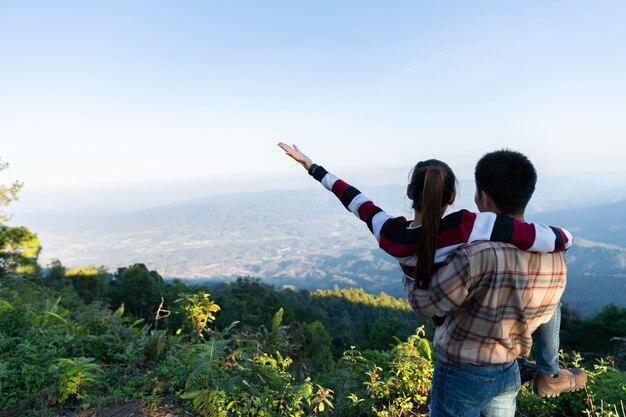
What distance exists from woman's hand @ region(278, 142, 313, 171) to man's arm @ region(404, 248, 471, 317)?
103 centimetres

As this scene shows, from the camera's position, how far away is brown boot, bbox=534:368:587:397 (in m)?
1.71

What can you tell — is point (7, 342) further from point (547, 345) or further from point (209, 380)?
point (547, 345)

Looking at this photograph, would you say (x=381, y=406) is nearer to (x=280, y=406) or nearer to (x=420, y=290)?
(x=280, y=406)

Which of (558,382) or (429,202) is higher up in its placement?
(429,202)

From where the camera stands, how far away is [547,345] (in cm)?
168

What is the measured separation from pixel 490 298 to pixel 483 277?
11 centimetres

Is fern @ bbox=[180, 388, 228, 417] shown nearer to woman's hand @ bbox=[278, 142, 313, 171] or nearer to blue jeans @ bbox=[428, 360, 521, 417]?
blue jeans @ bbox=[428, 360, 521, 417]

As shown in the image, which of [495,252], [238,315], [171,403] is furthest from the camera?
[238,315]

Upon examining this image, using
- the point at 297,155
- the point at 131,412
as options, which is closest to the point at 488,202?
the point at 297,155

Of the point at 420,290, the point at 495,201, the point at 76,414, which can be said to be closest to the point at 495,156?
the point at 495,201

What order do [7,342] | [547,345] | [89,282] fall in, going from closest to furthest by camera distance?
1. [547,345]
2. [7,342]
3. [89,282]

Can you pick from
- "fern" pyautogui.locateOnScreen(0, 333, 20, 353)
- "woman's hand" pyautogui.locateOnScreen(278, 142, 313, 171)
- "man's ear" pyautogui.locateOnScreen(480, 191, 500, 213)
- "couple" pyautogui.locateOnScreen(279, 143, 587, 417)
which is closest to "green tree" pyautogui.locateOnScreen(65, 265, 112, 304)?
"fern" pyautogui.locateOnScreen(0, 333, 20, 353)

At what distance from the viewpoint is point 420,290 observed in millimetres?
1494

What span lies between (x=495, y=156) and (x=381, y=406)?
2491 millimetres
